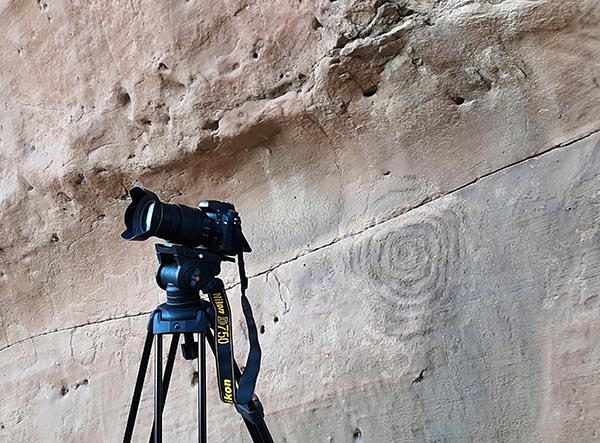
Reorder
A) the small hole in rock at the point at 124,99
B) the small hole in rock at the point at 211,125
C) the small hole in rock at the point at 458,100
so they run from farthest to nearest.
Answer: the small hole in rock at the point at 124,99 → the small hole in rock at the point at 211,125 → the small hole in rock at the point at 458,100

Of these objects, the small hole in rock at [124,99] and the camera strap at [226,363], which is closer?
the camera strap at [226,363]

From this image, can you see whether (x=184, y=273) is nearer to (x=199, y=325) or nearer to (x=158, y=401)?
(x=199, y=325)

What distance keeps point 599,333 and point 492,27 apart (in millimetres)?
545

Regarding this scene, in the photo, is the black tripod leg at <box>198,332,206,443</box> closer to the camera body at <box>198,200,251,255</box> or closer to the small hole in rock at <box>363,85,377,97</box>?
the camera body at <box>198,200,251,255</box>

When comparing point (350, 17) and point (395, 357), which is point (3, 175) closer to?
point (350, 17)

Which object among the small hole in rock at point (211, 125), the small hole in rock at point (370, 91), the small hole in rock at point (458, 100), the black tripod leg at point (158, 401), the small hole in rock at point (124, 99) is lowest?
the black tripod leg at point (158, 401)

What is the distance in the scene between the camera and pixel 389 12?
1211mm

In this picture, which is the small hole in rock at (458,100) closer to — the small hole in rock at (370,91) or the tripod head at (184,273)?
the small hole in rock at (370,91)

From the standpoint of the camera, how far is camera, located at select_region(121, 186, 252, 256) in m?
0.94

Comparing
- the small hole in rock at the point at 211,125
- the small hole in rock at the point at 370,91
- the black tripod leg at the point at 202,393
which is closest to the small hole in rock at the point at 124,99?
the small hole in rock at the point at 211,125

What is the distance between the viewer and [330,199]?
1.38m

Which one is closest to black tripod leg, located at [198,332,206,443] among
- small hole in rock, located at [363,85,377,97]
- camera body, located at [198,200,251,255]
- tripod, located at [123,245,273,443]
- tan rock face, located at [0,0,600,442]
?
tripod, located at [123,245,273,443]

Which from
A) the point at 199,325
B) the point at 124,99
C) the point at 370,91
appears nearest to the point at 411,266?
the point at 370,91

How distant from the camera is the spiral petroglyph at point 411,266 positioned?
3.91ft
